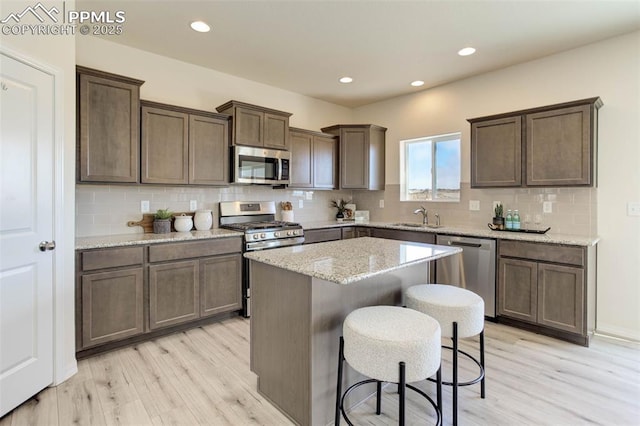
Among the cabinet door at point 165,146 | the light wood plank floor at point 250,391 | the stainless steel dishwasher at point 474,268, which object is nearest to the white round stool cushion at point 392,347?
the light wood plank floor at point 250,391

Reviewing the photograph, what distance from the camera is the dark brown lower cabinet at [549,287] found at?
2.87 metres

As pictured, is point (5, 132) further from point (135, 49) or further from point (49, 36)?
point (135, 49)

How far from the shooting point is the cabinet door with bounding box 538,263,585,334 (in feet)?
9.39

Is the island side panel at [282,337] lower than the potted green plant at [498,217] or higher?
lower

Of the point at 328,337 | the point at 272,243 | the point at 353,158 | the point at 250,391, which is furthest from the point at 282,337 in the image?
the point at 353,158

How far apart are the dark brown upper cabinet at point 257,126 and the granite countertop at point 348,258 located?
6.22 ft

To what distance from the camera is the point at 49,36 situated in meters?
2.17

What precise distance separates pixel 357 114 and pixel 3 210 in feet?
15.5

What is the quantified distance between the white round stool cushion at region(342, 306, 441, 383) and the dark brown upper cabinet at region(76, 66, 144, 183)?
8.12ft

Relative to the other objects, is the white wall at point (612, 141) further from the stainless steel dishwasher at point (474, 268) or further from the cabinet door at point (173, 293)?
the cabinet door at point (173, 293)

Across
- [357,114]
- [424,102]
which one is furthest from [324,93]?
[424,102]

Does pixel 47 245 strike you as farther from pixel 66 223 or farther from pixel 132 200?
pixel 132 200

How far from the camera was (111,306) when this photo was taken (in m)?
2.68

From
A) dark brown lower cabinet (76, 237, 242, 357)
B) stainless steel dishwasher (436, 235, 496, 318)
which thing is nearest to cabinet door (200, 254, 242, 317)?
dark brown lower cabinet (76, 237, 242, 357)
